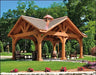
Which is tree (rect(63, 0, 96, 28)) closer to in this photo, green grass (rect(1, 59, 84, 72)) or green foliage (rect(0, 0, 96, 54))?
green foliage (rect(0, 0, 96, 54))

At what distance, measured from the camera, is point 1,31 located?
45.6 meters

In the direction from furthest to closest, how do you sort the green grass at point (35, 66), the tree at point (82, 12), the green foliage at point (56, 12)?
the tree at point (82, 12), the green foliage at point (56, 12), the green grass at point (35, 66)

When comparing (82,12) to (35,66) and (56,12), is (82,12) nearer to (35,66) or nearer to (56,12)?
(56,12)

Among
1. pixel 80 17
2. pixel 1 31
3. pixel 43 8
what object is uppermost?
pixel 43 8

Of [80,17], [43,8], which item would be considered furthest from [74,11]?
[43,8]

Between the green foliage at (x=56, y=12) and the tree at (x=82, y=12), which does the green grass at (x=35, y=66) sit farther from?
the tree at (x=82, y=12)

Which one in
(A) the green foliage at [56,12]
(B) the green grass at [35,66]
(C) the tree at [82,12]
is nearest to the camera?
(B) the green grass at [35,66]

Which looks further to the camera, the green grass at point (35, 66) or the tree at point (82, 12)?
the tree at point (82, 12)

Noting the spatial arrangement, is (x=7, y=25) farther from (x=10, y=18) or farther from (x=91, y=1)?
(x=91, y=1)

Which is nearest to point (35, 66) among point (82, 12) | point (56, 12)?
point (56, 12)

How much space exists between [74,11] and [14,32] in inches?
1036

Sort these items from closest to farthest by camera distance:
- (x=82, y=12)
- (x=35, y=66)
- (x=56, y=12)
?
(x=35, y=66) → (x=56, y=12) → (x=82, y=12)

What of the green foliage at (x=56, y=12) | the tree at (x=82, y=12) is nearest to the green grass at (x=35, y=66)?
the green foliage at (x=56, y=12)

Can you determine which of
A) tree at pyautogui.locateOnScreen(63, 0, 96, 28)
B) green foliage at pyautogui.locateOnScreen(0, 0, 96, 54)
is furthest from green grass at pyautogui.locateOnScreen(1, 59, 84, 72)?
tree at pyautogui.locateOnScreen(63, 0, 96, 28)
